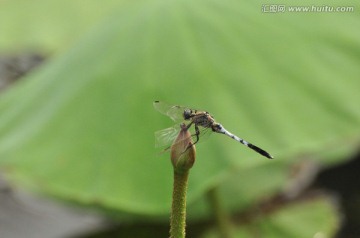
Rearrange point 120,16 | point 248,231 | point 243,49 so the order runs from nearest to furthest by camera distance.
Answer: point 243,49
point 120,16
point 248,231

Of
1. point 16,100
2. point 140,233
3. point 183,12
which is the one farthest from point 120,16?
point 140,233

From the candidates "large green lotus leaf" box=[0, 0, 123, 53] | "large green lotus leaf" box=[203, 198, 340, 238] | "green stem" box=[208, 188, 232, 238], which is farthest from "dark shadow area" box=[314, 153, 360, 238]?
"large green lotus leaf" box=[0, 0, 123, 53]

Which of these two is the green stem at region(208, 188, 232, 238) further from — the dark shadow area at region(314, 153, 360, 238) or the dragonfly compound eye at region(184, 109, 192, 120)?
the dragonfly compound eye at region(184, 109, 192, 120)

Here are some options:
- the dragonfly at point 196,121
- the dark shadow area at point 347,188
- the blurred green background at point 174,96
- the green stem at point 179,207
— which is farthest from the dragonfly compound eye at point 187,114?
the dark shadow area at point 347,188

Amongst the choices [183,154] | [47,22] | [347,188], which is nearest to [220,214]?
[347,188]

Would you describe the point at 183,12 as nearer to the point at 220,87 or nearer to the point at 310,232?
the point at 220,87

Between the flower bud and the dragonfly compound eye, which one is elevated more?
the dragonfly compound eye

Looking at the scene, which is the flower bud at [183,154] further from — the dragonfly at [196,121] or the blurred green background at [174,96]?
the blurred green background at [174,96]
